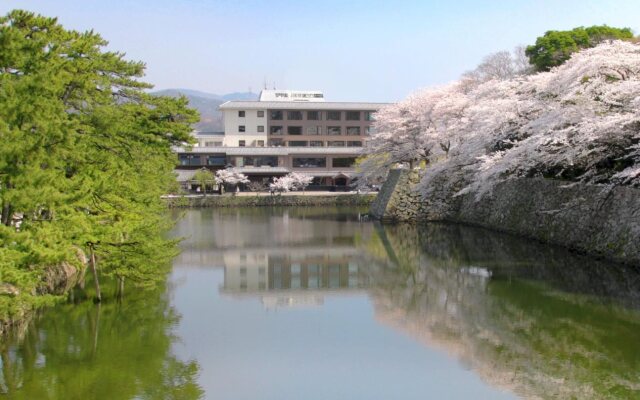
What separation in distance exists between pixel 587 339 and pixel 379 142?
2400 centimetres

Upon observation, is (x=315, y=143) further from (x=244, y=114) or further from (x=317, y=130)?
(x=244, y=114)

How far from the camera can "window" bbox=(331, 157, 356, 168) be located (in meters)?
53.9

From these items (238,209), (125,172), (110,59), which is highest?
(110,59)

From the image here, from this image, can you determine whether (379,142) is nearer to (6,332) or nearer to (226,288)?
(226,288)

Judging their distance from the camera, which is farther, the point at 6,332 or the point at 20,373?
the point at 6,332

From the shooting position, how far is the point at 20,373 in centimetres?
841

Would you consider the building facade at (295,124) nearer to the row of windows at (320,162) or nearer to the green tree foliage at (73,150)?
the row of windows at (320,162)

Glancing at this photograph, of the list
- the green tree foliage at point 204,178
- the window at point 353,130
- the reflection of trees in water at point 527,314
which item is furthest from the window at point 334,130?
the reflection of trees in water at point 527,314

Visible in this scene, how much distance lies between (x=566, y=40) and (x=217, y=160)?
98.5 feet

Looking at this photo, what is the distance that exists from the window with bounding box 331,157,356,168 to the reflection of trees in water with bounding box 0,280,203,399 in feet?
138

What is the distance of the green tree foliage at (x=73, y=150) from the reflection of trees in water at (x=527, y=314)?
533 centimetres

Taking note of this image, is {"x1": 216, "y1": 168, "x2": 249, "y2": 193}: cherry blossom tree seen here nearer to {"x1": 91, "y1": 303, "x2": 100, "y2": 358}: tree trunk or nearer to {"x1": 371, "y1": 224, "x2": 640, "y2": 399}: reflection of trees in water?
{"x1": 371, "y1": 224, "x2": 640, "y2": 399}: reflection of trees in water

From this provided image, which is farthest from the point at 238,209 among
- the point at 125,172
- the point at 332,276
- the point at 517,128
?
the point at 125,172

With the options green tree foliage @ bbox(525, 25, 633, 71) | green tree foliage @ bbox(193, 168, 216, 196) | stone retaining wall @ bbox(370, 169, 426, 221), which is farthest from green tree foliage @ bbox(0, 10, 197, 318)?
green tree foliage @ bbox(193, 168, 216, 196)
